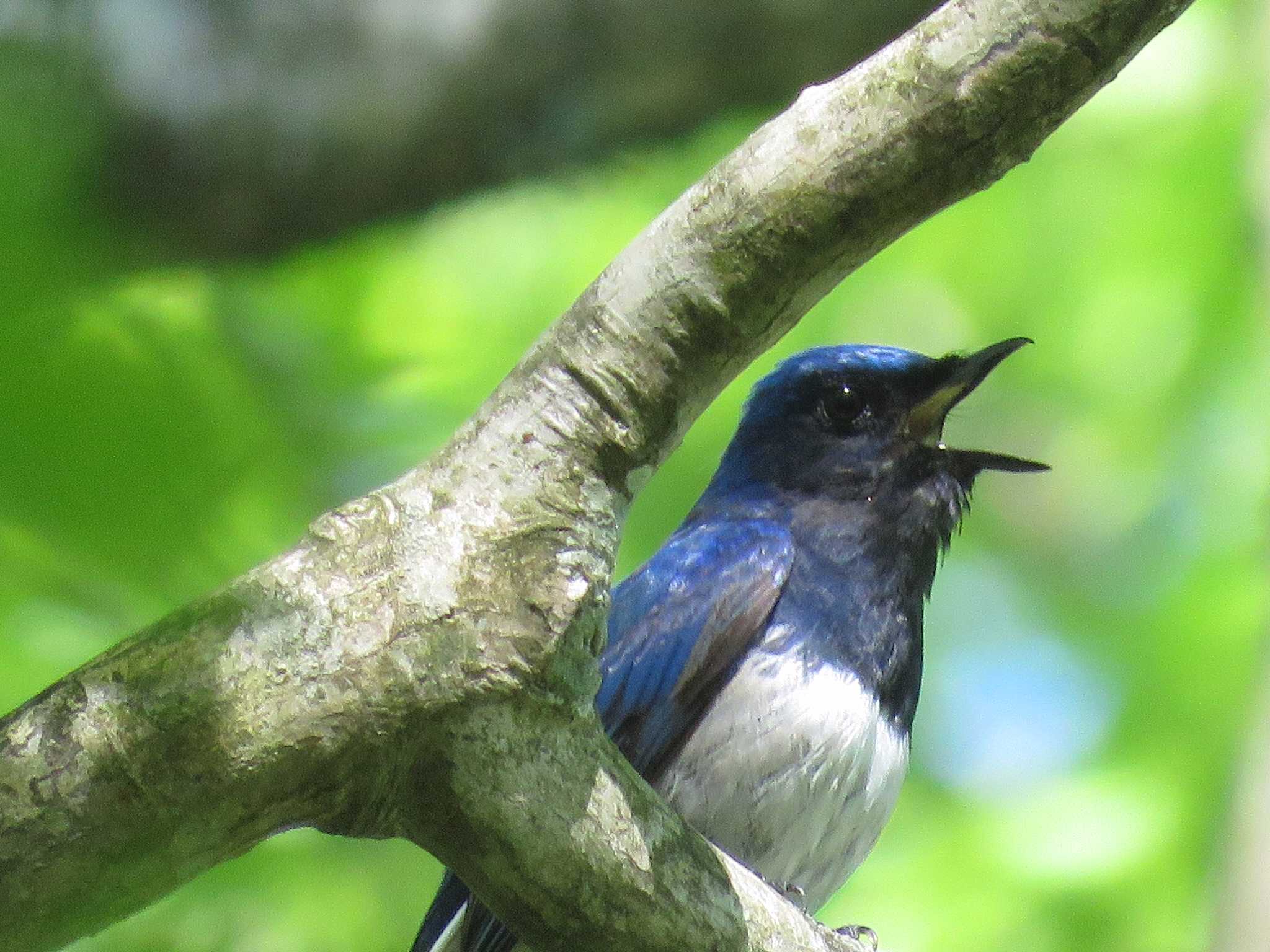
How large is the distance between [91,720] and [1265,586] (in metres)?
4.33

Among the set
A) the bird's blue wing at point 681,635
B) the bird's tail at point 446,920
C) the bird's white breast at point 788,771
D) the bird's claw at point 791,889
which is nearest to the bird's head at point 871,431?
the bird's blue wing at point 681,635

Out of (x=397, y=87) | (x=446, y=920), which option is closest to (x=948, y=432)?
(x=397, y=87)

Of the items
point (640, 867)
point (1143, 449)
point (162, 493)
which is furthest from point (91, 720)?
point (1143, 449)

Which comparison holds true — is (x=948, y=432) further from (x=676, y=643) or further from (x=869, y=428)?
(x=676, y=643)

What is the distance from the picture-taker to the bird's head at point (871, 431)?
15.7ft

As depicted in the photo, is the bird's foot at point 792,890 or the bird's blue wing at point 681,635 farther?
the bird's blue wing at point 681,635

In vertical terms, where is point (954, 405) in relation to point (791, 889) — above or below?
above

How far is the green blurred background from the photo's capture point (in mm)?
3463

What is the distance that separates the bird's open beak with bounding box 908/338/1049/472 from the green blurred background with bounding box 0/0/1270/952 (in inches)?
48.9

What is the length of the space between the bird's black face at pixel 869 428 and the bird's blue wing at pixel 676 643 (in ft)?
1.34

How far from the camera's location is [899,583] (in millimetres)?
4605

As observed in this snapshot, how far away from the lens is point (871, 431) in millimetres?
4902

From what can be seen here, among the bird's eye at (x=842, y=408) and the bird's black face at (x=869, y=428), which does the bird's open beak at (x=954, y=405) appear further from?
the bird's eye at (x=842, y=408)

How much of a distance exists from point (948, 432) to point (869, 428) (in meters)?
3.00
